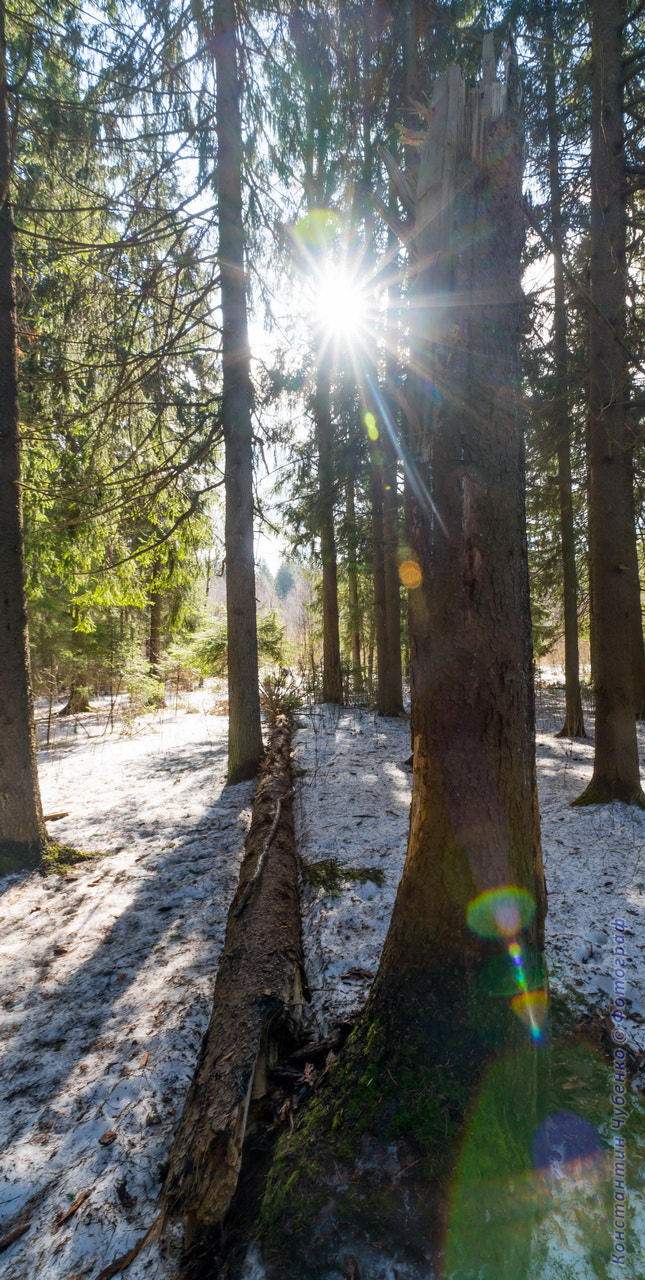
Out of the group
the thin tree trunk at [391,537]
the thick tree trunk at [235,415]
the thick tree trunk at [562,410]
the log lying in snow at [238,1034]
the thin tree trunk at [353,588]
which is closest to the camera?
the log lying in snow at [238,1034]

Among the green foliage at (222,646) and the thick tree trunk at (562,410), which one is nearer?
the thick tree trunk at (562,410)

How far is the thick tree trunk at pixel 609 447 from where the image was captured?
17.0 ft

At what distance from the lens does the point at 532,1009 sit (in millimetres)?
2010

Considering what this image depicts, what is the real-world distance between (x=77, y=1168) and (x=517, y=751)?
2404mm

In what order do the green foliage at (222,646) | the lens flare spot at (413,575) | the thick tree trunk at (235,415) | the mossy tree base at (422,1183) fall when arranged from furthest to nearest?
the green foliage at (222,646) < the thick tree trunk at (235,415) < the lens flare spot at (413,575) < the mossy tree base at (422,1183)

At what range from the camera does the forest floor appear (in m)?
2.03

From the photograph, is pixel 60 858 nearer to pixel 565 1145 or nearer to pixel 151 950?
pixel 151 950

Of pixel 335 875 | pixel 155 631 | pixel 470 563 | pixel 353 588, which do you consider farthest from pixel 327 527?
pixel 470 563

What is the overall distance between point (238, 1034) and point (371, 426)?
961cm

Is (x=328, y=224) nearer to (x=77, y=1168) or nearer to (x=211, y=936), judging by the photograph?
(x=211, y=936)

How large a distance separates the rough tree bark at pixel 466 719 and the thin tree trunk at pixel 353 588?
28.5ft

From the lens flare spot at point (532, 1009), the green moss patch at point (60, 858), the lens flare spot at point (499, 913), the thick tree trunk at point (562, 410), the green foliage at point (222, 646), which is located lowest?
the green moss patch at point (60, 858)

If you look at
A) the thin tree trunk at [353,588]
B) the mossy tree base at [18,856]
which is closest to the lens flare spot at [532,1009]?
the mossy tree base at [18,856]

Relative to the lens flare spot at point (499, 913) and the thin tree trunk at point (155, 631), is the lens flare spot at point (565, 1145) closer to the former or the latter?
the lens flare spot at point (499, 913)
